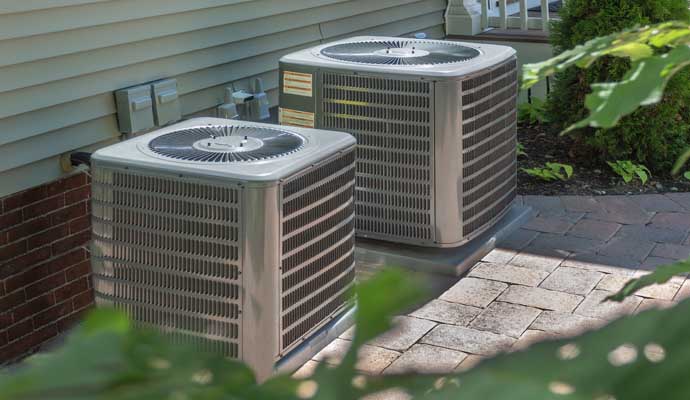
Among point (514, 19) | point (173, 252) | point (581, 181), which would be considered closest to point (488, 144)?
point (581, 181)

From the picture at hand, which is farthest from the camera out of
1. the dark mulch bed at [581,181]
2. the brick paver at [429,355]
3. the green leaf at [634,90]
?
the dark mulch bed at [581,181]

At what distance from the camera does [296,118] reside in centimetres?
523

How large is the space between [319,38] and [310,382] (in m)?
6.02

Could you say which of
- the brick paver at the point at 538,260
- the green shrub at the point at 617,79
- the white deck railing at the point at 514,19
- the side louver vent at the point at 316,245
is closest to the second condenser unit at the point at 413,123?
the brick paver at the point at 538,260

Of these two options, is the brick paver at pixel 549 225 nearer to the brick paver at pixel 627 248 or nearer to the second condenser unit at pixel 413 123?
the brick paver at pixel 627 248

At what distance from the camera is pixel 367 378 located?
392 millimetres

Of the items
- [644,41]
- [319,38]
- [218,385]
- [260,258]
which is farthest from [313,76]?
[218,385]

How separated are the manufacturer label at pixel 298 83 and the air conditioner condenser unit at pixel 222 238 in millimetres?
1101

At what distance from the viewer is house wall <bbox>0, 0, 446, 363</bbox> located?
4.10 metres

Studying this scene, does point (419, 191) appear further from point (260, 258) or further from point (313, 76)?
point (260, 258)

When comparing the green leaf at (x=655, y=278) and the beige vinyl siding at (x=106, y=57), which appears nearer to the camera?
the green leaf at (x=655, y=278)

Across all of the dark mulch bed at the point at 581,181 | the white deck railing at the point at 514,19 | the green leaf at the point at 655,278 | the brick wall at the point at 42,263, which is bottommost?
the dark mulch bed at the point at 581,181

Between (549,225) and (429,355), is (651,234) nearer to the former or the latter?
(549,225)

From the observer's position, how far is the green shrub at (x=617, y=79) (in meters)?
6.44
